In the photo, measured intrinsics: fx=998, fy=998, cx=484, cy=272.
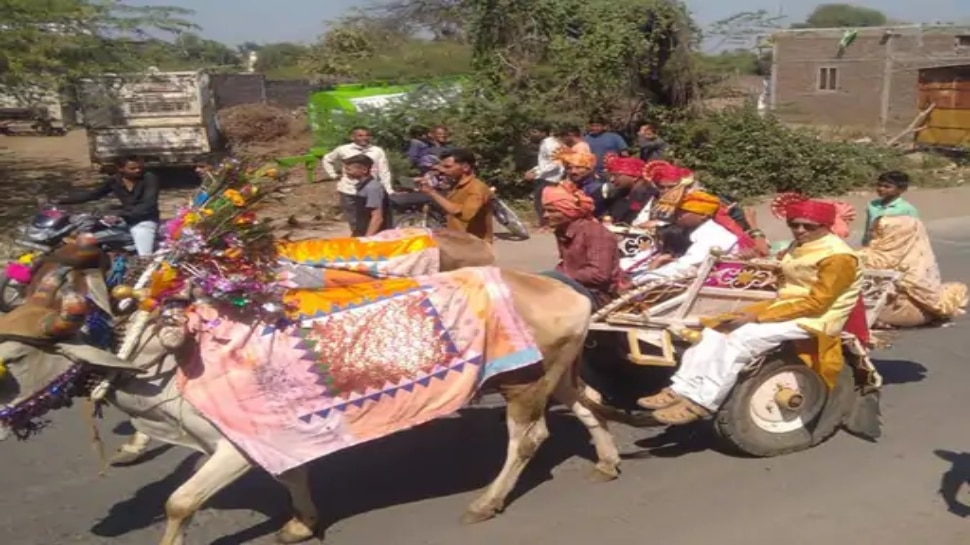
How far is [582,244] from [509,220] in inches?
312

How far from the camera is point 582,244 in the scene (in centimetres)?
569

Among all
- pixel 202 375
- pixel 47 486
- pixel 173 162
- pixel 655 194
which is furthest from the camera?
pixel 173 162

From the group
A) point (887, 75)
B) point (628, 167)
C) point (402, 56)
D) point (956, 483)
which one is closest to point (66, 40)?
point (402, 56)

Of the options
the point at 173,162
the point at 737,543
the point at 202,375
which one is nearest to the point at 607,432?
the point at 737,543

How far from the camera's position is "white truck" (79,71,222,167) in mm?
17391

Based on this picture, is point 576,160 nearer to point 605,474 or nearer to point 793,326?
point 793,326

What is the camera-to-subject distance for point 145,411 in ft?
15.1

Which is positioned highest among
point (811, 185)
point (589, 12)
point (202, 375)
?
point (589, 12)

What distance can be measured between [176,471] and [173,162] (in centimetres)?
1351

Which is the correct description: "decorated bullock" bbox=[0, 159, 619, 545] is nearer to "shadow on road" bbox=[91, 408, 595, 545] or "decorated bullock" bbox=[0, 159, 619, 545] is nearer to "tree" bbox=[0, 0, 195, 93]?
"shadow on road" bbox=[91, 408, 595, 545]

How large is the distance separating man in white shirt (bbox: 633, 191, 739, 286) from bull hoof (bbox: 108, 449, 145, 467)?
316 centimetres

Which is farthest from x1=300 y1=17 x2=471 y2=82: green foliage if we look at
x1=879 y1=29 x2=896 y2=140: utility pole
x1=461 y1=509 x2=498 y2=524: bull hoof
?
x1=879 y1=29 x2=896 y2=140: utility pole

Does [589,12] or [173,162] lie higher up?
[589,12]

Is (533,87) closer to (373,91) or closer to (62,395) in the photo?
(373,91)
